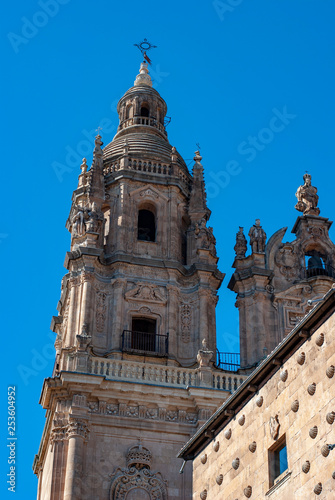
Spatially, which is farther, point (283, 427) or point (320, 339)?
point (283, 427)

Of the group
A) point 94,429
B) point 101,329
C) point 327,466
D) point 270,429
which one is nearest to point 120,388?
point 94,429

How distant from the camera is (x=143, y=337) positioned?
127 ft

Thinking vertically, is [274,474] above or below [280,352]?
below

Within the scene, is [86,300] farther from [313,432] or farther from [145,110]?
[313,432]

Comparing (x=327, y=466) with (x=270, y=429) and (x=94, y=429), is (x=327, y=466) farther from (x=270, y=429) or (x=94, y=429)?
(x=94, y=429)

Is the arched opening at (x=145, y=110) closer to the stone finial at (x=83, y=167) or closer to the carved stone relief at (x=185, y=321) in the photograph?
the stone finial at (x=83, y=167)

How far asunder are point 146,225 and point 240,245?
4478mm

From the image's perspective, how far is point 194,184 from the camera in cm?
4394

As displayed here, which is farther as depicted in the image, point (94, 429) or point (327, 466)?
point (94, 429)

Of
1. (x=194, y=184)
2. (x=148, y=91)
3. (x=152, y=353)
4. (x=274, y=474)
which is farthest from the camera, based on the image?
(x=148, y=91)

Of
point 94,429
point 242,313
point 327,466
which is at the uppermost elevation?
point 242,313

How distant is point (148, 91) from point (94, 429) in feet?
69.5

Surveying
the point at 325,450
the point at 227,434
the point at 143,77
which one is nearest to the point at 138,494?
the point at 227,434

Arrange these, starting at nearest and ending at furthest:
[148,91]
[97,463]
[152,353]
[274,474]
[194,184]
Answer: [274,474], [97,463], [152,353], [194,184], [148,91]
